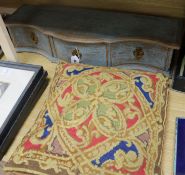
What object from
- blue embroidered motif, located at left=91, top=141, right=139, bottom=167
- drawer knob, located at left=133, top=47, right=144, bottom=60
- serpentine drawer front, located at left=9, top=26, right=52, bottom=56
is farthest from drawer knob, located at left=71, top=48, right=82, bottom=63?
blue embroidered motif, located at left=91, top=141, right=139, bottom=167

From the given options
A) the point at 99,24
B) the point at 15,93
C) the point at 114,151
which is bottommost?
the point at 114,151

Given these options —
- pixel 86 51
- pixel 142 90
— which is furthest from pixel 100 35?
pixel 142 90

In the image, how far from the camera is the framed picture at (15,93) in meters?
0.86

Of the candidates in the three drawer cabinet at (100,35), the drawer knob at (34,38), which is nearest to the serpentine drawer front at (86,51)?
the three drawer cabinet at (100,35)

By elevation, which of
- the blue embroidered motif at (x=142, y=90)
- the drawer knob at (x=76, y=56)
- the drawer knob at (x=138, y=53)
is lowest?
the blue embroidered motif at (x=142, y=90)

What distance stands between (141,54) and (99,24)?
216 mm

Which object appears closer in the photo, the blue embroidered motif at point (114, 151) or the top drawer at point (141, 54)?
the blue embroidered motif at point (114, 151)

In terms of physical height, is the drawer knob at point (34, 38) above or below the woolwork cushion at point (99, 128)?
above

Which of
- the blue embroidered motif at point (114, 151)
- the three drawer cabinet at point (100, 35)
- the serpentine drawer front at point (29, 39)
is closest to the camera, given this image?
the blue embroidered motif at point (114, 151)

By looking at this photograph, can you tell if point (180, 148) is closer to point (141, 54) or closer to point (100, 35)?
→ point (141, 54)

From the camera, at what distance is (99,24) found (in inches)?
41.2

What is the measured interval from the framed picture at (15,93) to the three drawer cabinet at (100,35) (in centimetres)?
16

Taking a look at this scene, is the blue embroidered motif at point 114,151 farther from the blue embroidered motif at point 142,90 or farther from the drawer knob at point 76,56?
the drawer knob at point 76,56

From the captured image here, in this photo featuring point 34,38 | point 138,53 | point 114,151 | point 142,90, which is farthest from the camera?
point 34,38
